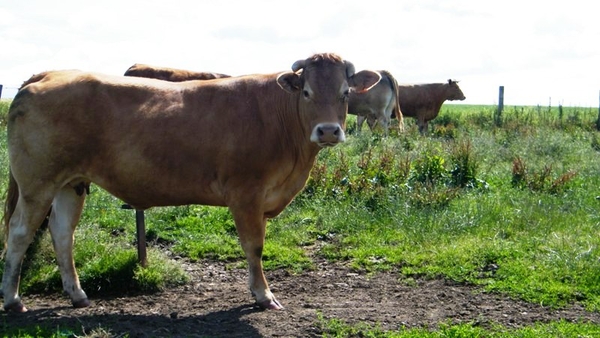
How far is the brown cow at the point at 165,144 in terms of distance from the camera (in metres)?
6.82

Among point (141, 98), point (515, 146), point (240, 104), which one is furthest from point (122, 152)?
point (515, 146)

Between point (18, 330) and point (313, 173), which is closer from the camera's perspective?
point (18, 330)

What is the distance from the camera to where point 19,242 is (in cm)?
693

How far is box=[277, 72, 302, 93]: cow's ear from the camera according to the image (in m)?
7.12

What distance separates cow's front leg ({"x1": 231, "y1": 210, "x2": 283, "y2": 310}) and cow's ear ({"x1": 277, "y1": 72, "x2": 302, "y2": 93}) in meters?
1.20

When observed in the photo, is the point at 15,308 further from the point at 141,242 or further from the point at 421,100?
the point at 421,100

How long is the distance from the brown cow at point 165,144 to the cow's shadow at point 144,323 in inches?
13.1

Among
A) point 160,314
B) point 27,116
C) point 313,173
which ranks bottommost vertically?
point 160,314

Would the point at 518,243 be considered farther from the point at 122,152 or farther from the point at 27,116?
the point at 27,116

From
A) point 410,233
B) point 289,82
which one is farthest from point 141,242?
point 410,233

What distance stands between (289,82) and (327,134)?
756mm

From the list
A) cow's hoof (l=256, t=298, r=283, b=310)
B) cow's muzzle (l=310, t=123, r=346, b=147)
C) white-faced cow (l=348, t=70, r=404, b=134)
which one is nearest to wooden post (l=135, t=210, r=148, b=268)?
cow's hoof (l=256, t=298, r=283, b=310)

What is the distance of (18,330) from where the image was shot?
6.13 metres

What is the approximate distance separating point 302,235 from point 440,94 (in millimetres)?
20433
